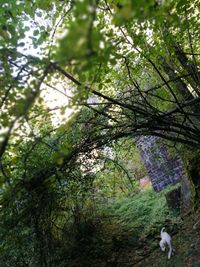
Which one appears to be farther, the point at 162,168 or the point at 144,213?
the point at 162,168

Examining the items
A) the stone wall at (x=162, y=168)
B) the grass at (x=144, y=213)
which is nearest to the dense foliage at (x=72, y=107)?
the grass at (x=144, y=213)

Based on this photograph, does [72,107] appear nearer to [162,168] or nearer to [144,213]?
[144,213]

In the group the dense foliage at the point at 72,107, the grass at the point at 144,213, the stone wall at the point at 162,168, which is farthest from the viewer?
the stone wall at the point at 162,168

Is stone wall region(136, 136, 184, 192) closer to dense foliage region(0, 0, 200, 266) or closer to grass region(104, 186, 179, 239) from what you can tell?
grass region(104, 186, 179, 239)

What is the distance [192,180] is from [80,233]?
2.46 meters

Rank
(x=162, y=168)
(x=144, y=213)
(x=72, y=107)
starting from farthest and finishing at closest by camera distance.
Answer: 1. (x=162, y=168)
2. (x=144, y=213)
3. (x=72, y=107)

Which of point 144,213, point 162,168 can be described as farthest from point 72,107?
point 162,168

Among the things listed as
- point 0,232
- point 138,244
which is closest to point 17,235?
point 0,232

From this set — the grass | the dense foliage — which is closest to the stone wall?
the grass

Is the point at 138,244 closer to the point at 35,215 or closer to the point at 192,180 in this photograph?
the point at 192,180

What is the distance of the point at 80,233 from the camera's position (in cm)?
641

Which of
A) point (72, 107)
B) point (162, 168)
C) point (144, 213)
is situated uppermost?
point (162, 168)

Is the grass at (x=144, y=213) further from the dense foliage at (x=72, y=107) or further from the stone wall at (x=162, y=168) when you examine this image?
the dense foliage at (x=72, y=107)

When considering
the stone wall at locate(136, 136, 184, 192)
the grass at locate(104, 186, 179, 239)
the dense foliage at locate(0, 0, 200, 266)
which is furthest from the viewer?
the stone wall at locate(136, 136, 184, 192)
